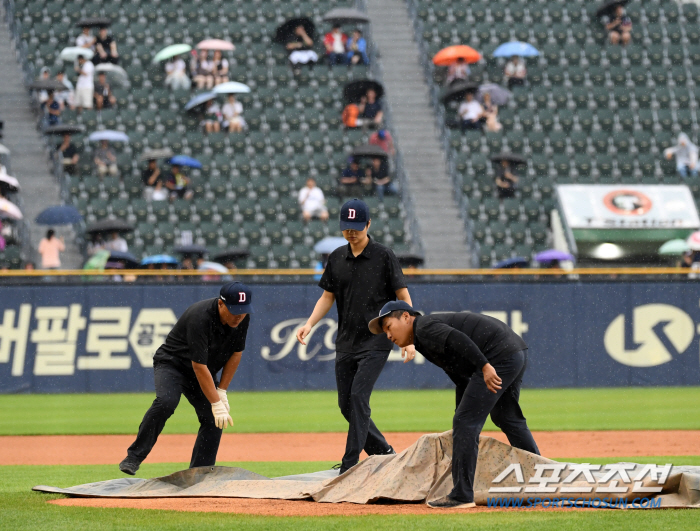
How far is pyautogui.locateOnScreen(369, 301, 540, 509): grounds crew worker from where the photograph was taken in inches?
276

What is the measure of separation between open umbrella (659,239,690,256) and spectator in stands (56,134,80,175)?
13.2 metres

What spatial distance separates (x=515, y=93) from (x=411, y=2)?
4.85 m

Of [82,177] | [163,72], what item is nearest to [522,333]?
[82,177]

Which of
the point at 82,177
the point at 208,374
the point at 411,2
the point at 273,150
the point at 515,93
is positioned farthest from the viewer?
the point at 411,2

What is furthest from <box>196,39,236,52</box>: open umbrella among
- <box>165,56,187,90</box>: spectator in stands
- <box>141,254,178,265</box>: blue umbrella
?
<box>141,254,178,265</box>: blue umbrella

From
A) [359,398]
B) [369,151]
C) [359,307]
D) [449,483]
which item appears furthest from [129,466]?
[369,151]

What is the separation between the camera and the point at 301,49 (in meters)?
27.9

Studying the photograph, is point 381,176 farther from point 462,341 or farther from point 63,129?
point 462,341

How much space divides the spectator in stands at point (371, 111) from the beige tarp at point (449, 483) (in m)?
18.5

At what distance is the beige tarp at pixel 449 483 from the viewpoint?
287 inches

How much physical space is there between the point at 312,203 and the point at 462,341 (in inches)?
656

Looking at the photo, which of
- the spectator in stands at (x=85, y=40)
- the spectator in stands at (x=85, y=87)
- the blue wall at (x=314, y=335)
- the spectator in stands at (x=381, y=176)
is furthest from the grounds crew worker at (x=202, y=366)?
the spectator in stands at (x=85, y=40)

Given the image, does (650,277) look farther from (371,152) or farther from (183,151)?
(183,151)

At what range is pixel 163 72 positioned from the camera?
2730cm
